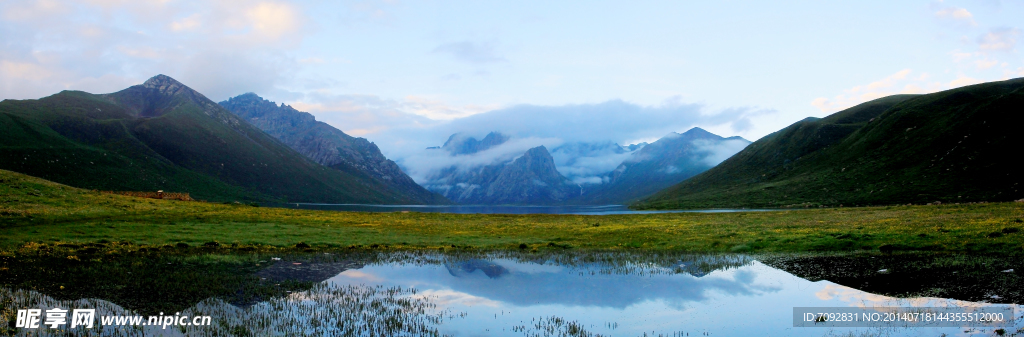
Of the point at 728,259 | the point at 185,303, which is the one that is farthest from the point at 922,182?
the point at 185,303

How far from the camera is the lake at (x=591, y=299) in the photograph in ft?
53.3

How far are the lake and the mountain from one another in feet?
351

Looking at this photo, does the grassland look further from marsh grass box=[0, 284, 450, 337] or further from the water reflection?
marsh grass box=[0, 284, 450, 337]

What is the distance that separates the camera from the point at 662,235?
53.5 metres

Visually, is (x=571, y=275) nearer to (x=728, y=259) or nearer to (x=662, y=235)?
(x=728, y=259)

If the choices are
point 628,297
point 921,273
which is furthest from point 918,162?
point 628,297

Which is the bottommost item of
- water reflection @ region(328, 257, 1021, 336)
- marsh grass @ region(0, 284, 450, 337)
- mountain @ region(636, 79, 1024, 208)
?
water reflection @ region(328, 257, 1021, 336)

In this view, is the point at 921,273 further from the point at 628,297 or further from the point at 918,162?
the point at 918,162

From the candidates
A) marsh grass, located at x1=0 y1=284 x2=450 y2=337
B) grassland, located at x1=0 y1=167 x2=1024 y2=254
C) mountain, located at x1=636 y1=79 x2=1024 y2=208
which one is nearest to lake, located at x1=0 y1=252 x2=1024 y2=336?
marsh grass, located at x1=0 y1=284 x2=450 y2=337

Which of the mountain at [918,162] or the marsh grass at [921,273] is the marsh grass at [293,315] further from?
the mountain at [918,162]

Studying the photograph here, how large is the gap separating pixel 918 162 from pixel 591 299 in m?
160

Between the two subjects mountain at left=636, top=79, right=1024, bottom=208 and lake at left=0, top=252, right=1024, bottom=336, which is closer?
lake at left=0, top=252, right=1024, bottom=336

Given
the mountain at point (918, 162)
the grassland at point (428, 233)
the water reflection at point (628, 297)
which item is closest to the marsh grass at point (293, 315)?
the water reflection at point (628, 297)

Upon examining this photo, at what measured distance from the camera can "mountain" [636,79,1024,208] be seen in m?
114
